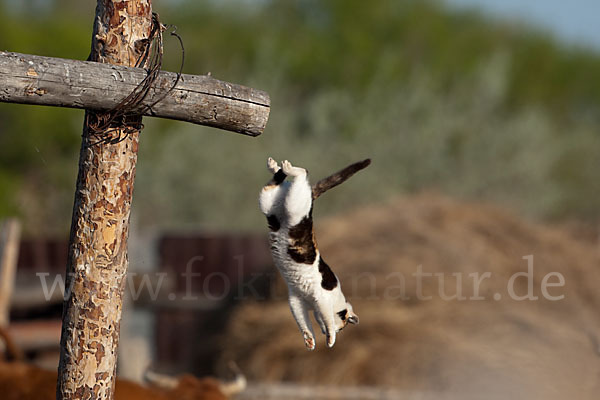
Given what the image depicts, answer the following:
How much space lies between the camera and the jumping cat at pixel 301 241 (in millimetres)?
2467

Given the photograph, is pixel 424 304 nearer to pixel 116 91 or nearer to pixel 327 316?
pixel 327 316

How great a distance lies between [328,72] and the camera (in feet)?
63.5

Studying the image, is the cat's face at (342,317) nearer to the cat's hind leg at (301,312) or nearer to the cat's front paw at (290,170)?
the cat's hind leg at (301,312)

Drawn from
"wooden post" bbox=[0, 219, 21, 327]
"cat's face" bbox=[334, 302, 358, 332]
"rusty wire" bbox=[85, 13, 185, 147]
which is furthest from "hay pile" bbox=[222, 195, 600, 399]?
"rusty wire" bbox=[85, 13, 185, 147]

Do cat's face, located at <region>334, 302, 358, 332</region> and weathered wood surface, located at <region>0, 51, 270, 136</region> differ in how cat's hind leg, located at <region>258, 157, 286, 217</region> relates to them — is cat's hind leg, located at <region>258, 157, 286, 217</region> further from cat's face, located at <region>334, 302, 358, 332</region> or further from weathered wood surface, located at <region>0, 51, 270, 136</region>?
cat's face, located at <region>334, 302, 358, 332</region>

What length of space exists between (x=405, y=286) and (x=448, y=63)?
14.2 metres

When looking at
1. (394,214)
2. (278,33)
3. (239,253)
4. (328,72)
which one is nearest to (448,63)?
(328,72)

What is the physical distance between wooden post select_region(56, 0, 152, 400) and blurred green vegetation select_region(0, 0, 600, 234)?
35.9 feet

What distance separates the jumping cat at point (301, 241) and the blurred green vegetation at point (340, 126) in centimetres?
1082

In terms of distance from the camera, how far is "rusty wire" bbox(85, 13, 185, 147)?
2.61m

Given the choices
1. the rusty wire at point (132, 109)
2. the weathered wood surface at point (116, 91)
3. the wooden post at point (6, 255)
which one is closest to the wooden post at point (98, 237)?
the rusty wire at point (132, 109)

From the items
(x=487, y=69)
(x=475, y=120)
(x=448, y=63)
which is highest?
(x=448, y=63)

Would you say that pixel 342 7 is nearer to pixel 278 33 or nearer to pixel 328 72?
pixel 278 33

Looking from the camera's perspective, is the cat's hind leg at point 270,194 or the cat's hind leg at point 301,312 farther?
the cat's hind leg at point 301,312
